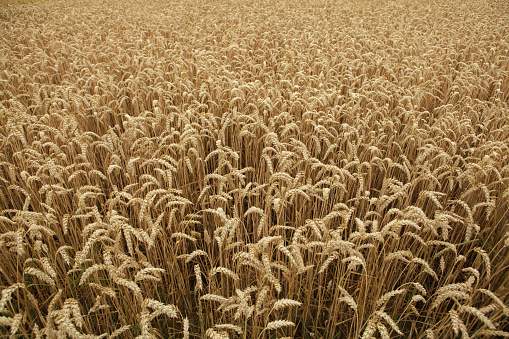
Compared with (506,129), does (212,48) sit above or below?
above

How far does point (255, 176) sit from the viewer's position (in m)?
3.06

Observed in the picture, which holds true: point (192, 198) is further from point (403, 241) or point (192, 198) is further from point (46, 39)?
point (46, 39)

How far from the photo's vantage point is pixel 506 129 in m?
2.88

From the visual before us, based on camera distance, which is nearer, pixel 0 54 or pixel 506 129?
pixel 506 129

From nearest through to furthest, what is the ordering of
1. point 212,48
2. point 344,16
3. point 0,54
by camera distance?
point 0,54 < point 212,48 < point 344,16

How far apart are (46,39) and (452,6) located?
1398 cm

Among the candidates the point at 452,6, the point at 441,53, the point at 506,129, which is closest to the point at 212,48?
the point at 441,53

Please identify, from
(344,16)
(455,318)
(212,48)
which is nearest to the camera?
(455,318)

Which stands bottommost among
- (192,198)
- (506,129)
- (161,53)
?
(192,198)

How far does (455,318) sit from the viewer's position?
1.25 meters

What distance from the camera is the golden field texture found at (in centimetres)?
163

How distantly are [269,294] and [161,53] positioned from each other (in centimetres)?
543

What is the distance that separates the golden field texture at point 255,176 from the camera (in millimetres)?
1626

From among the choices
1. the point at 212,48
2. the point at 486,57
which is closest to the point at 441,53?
the point at 486,57
